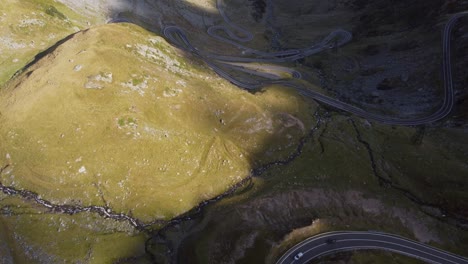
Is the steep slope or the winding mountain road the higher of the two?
the winding mountain road

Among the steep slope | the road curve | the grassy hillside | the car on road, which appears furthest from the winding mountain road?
the car on road

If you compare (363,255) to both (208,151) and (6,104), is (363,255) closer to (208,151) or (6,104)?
(208,151)

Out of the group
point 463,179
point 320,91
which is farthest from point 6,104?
point 463,179

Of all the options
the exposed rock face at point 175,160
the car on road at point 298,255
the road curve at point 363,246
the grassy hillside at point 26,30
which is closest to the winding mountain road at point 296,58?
the exposed rock face at point 175,160

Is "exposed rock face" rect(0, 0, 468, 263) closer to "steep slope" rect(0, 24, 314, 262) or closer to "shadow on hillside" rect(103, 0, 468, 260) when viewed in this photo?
"steep slope" rect(0, 24, 314, 262)

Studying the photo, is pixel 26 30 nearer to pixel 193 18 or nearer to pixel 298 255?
pixel 193 18

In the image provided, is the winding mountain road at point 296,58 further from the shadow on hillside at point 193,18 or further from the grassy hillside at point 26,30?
the grassy hillside at point 26,30

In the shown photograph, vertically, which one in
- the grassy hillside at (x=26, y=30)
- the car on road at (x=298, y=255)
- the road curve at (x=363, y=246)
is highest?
the road curve at (x=363, y=246)
